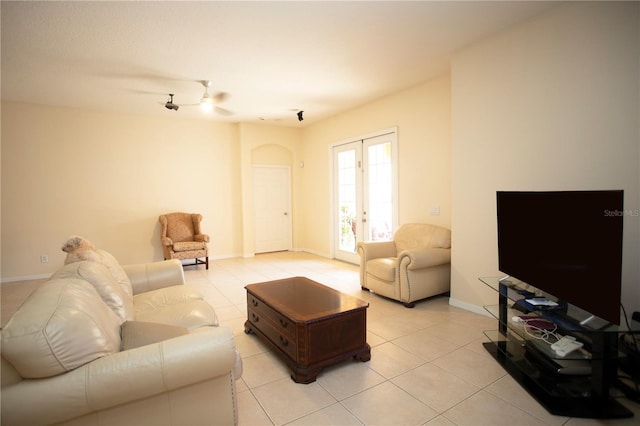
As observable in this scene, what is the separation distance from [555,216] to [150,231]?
A: 618cm

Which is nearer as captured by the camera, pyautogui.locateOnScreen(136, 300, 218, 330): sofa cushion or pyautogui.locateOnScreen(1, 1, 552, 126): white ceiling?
pyautogui.locateOnScreen(136, 300, 218, 330): sofa cushion

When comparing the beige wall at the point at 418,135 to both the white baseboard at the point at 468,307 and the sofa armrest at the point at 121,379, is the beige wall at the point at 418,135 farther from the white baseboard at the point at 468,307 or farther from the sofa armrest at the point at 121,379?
the sofa armrest at the point at 121,379

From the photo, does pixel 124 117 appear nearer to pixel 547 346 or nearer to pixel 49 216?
pixel 49 216

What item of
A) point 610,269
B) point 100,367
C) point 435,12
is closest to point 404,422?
point 610,269

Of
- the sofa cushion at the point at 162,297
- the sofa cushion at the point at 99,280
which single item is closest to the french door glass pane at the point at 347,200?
the sofa cushion at the point at 162,297

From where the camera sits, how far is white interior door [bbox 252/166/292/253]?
7137 millimetres

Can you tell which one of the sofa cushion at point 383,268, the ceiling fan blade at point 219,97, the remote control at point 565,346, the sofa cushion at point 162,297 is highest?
the ceiling fan blade at point 219,97

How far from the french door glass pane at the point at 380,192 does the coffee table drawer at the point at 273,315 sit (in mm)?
2883

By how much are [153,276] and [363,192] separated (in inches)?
144

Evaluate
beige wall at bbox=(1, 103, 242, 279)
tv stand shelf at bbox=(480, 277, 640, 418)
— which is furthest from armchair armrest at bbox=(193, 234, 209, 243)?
tv stand shelf at bbox=(480, 277, 640, 418)

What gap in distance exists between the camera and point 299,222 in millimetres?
7539

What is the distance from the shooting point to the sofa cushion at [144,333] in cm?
163

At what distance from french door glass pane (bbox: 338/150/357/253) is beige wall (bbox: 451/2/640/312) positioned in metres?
2.52

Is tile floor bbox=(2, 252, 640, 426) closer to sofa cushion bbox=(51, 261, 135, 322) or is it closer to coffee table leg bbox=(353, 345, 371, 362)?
coffee table leg bbox=(353, 345, 371, 362)
